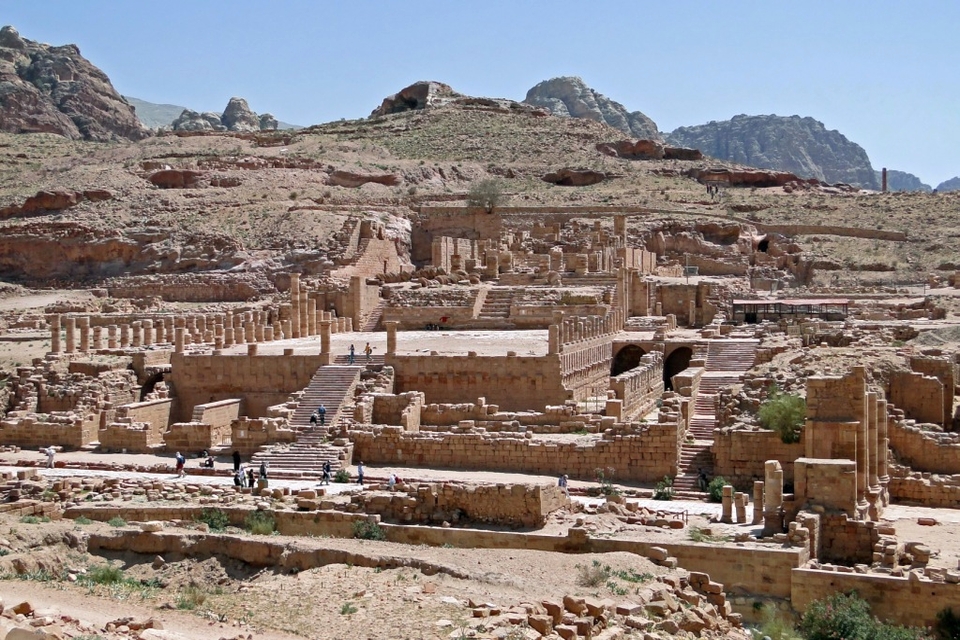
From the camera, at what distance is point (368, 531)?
63.9ft

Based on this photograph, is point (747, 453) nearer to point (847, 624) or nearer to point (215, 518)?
point (847, 624)

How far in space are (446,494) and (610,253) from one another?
35.0m

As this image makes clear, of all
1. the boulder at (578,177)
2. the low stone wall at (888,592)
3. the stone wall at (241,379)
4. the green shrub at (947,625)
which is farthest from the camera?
the boulder at (578,177)

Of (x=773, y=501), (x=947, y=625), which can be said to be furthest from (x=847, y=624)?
(x=773, y=501)

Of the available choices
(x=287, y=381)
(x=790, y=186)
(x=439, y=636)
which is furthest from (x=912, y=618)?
(x=790, y=186)

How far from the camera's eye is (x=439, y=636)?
1308 centimetres

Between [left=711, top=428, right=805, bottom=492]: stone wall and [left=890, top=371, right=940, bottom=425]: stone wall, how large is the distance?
Answer: 176 inches

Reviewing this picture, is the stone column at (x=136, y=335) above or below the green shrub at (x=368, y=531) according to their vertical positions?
above

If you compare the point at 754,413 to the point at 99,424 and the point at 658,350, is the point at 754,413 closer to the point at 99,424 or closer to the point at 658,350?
the point at 658,350

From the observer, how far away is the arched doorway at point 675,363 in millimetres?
38203

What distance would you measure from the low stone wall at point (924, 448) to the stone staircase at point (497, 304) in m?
22.1

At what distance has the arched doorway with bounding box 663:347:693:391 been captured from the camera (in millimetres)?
38203

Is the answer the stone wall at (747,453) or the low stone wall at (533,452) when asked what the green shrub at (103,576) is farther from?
the stone wall at (747,453)

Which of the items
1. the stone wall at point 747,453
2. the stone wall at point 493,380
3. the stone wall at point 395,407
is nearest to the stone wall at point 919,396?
the stone wall at point 747,453
